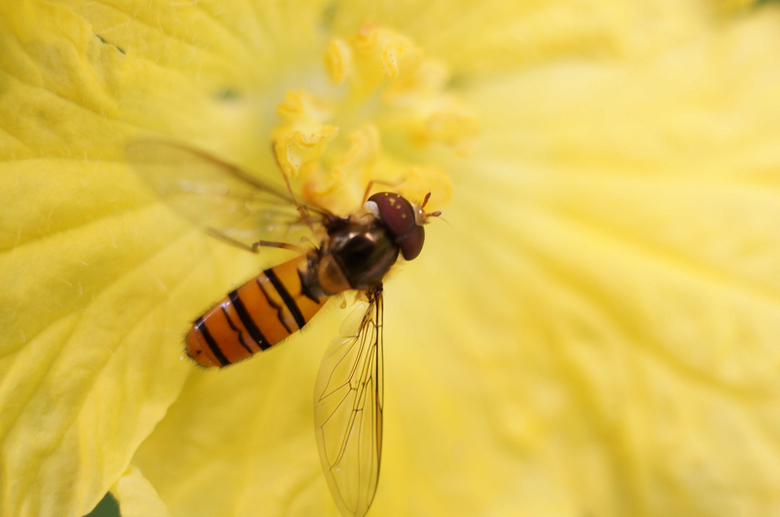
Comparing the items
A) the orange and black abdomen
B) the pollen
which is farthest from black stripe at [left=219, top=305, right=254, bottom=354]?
the pollen

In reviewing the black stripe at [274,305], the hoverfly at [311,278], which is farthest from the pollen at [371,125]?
the black stripe at [274,305]

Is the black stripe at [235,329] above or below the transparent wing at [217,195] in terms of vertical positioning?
below

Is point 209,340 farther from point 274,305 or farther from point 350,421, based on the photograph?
point 350,421

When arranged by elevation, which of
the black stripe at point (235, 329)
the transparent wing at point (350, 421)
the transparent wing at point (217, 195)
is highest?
the transparent wing at point (217, 195)

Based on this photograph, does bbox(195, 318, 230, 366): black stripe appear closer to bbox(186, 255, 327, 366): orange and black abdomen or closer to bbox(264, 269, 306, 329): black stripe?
bbox(186, 255, 327, 366): orange and black abdomen

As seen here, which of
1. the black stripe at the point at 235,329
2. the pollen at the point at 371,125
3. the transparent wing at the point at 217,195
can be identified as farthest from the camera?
the pollen at the point at 371,125

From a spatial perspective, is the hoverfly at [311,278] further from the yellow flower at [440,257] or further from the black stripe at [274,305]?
the yellow flower at [440,257]

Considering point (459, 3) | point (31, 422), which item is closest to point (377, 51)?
point (459, 3)

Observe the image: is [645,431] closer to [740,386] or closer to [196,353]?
[740,386]
